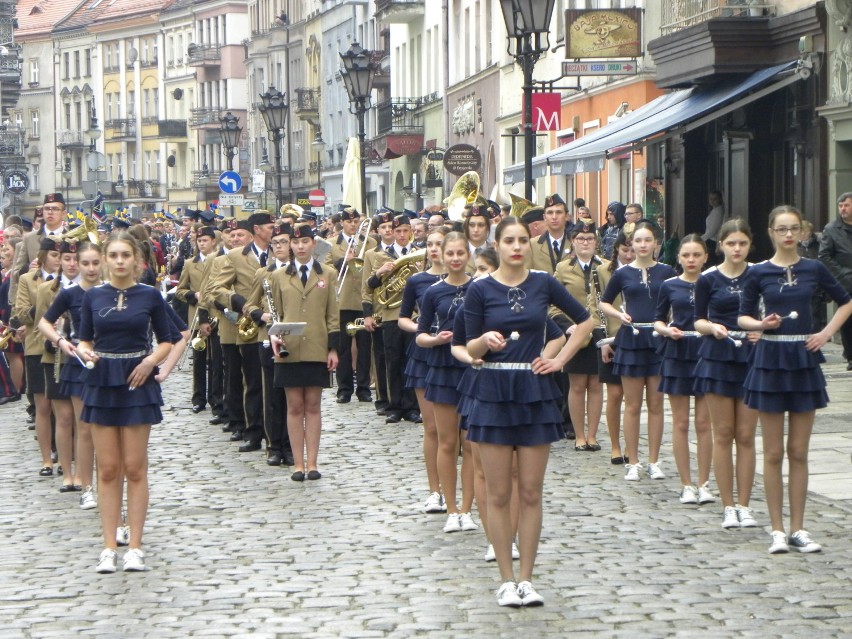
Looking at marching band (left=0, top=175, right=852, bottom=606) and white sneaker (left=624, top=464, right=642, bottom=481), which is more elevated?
marching band (left=0, top=175, right=852, bottom=606)

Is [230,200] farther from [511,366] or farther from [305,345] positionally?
[511,366]

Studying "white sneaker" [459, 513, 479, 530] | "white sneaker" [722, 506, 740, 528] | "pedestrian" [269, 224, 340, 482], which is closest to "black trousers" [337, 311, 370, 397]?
"pedestrian" [269, 224, 340, 482]

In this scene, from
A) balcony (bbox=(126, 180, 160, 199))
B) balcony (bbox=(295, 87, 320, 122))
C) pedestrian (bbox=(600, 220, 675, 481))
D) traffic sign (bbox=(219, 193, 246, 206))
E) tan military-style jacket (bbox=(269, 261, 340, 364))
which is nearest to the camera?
pedestrian (bbox=(600, 220, 675, 481))

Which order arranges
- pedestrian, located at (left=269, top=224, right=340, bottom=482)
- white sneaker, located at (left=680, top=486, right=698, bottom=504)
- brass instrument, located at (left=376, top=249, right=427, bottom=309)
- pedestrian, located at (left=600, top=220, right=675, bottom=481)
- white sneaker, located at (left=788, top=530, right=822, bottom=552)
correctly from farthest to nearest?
brass instrument, located at (left=376, top=249, right=427, bottom=309) < pedestrian, located at (left=269, top=224, right=340, bottom=482) < pedestrian, located at (left=600, top=220, right=675, bottom=481) < white sneaker, located at (left=680, top=486, right=698, bottom=504) < white sneaker, located at (left=788, top=530, right=822, bottom=552)

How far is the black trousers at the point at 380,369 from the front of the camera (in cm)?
1773

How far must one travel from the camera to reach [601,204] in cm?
3375

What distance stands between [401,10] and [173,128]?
53.7 meters

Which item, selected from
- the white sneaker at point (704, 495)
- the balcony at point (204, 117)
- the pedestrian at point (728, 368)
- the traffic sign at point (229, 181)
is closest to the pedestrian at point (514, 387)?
the pedestrian at point (728, 368)

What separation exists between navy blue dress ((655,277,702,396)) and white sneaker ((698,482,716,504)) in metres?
0.65

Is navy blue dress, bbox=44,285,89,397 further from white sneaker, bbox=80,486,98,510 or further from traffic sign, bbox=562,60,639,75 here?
traffic sign, bbox=562,60,639,75

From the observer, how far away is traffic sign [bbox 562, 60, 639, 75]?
24.1 m

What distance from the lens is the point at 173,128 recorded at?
105625 mm

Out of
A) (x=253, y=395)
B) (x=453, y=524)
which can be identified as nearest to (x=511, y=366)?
(x=453, y=524)

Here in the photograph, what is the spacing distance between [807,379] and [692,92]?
1649 cm
